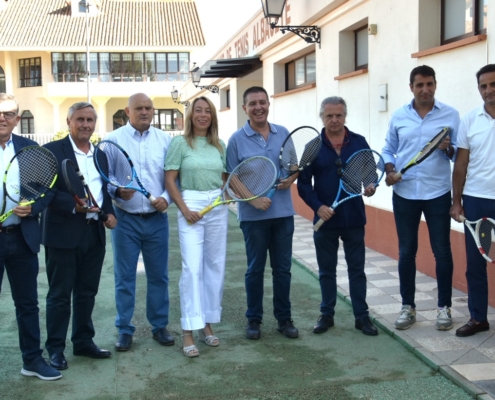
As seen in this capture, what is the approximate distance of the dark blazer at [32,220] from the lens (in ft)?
13.6

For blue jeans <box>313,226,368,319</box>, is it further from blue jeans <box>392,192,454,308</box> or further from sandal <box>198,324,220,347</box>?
sandal <box>198,324,220,347</box>

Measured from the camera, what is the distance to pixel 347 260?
528 centimetres

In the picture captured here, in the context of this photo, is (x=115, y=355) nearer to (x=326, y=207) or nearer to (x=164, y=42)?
(x=326, y=207)

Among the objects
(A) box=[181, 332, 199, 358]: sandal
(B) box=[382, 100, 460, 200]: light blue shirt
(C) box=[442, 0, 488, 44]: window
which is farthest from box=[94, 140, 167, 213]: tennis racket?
(C) box=[442, 0, 488, 44]: window

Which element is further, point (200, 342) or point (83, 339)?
point (200, 342)

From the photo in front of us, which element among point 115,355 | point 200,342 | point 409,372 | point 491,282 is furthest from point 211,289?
point 491,282

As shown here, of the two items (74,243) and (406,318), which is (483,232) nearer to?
(406,318)

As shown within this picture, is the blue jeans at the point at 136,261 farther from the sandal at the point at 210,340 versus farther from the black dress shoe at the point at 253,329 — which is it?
the black dress shoe at the point at 253,329

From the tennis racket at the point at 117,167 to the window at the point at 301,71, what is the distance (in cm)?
744

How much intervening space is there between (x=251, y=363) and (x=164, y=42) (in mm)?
36229

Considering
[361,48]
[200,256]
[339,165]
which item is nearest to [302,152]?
[339,165]

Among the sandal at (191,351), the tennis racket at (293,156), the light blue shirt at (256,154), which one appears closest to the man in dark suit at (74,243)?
the sandal at (191,351)

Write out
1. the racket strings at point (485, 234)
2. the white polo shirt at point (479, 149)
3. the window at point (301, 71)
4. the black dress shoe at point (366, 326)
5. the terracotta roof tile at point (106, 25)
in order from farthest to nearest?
the terracotta roof tile at point (106, 25) < the window at point (301, 71) < the black dress shoe at point (366, 326) < the white polo shirt at point (479, 149) < the racket strings at point (485, 234)

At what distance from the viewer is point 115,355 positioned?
4.82 m
